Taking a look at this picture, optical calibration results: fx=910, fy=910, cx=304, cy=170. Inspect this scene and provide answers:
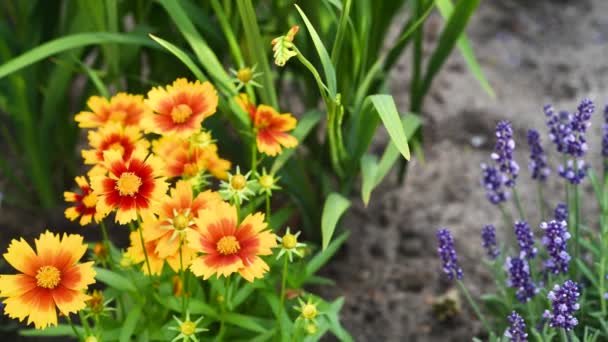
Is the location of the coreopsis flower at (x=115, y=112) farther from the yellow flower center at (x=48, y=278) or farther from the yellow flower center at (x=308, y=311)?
the yellow flower center at (x=308, y=311)

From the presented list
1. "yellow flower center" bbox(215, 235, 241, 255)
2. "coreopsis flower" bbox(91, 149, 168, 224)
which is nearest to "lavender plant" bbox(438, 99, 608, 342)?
"yellow flower center" bbox(215, 235, 241, 255)

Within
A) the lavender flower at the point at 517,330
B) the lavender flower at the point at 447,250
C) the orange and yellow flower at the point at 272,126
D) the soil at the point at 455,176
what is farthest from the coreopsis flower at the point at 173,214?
the soil at the point at 455,176

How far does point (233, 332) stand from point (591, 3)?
1957 millimetres

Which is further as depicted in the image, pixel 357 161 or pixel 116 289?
pixel 357 161

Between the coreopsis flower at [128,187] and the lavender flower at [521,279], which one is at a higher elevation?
the coreopsis flower at [128,187]

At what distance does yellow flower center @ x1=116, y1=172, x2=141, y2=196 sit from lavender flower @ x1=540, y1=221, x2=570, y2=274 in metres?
0.69

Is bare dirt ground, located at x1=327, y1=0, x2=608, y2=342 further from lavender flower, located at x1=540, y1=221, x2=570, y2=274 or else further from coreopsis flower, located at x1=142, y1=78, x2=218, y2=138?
coreopsis flower, located at x1=142, y1=78, x2=218, y2=138

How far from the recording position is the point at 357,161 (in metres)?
1.99

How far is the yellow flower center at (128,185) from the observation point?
1433mm

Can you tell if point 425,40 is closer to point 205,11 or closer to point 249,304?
point 205,11

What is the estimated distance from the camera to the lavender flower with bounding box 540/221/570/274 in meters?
1.54

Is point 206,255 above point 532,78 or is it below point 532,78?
below

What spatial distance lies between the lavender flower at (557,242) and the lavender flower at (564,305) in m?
0.10

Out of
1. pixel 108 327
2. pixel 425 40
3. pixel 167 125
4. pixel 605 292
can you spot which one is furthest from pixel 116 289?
pixel 425 40
